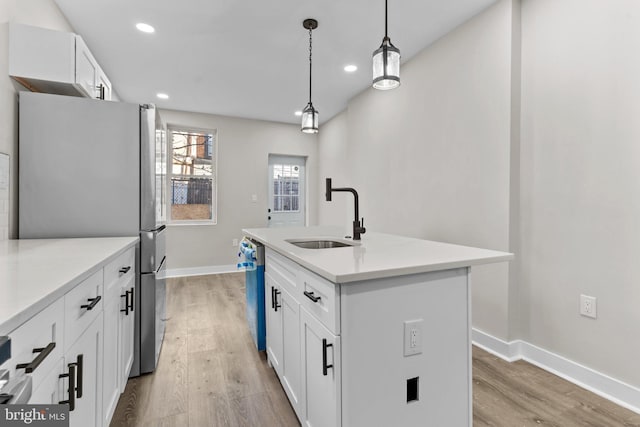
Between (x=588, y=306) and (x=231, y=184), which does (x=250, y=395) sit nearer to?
Answer: (x=588, y=306)

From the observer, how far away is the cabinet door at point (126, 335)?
164 cm

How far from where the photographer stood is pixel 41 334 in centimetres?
78

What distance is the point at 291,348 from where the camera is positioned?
1.62 metres

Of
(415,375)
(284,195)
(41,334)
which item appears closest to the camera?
(41,334)

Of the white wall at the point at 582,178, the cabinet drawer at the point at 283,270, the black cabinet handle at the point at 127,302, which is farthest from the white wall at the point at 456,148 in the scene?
the black cabinet handle at the point at 127,302

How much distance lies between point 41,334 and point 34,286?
0.45ft

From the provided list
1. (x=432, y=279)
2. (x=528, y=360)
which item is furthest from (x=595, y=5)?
(x=528, y=360)

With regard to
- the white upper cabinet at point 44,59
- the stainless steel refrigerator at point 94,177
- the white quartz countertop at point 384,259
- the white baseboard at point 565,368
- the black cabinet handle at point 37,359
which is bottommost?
the white baseboard at point 565,368

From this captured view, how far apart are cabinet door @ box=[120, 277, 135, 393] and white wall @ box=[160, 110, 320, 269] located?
3.07m

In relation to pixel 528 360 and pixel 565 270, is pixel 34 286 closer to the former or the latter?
pixel 565 270

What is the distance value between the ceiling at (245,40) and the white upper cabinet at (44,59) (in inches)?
26.3

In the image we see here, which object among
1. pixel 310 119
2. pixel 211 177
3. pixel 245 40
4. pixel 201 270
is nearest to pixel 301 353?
pixel 310 119

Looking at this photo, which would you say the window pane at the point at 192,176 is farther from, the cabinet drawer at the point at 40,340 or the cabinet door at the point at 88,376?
the cabinet drawer at the point at 40,340

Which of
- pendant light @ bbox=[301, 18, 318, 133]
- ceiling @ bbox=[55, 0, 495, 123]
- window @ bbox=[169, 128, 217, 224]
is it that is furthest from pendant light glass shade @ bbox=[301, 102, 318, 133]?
window @ bbox=[169, 128, 217, 224]
